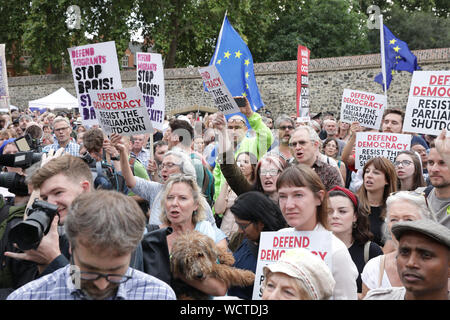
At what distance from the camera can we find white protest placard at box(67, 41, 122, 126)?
21.4ft

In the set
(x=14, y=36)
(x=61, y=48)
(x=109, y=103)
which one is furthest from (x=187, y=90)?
(x=109, y=103)

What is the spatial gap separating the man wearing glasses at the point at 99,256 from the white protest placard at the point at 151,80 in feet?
16.6

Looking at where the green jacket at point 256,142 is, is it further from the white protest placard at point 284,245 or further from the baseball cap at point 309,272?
the baseball cap at point 309,272

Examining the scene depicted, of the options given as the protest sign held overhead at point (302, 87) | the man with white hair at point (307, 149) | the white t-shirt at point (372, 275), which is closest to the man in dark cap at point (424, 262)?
the white t-shirt at point (372, 275)

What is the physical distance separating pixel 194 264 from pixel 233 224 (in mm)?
2282

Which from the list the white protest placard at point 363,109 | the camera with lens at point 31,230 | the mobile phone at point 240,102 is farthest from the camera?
the white protest placard at point 363,109

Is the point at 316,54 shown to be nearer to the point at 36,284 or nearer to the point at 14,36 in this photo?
the point at 14,36

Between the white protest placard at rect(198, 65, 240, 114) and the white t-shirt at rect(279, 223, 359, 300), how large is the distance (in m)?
3.16

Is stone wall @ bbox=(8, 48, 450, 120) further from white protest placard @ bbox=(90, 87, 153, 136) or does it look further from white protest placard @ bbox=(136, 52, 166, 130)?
white protest placard @ bbox=(90, 87, 153, 136)

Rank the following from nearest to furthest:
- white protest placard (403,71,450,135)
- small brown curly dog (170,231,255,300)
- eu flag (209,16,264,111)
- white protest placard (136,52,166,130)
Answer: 1. small brown curly dog (170,231,255,300)
2. white protest placard (403,71,450,135)
3. white protest placard (136,52,166,130)
4. eu flag (209,16,264,111)

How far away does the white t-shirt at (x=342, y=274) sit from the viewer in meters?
2.83

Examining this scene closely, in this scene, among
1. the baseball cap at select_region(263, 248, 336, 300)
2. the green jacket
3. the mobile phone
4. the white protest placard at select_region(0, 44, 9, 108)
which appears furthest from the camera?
the white protest placard at select_region(0, 44, 9, 108)

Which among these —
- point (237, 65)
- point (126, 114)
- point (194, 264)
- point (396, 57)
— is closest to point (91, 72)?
point (126, 114)

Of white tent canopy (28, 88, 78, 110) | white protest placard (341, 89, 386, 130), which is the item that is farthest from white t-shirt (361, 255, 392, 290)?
white tent canopy (28, 88, 78, 110)
